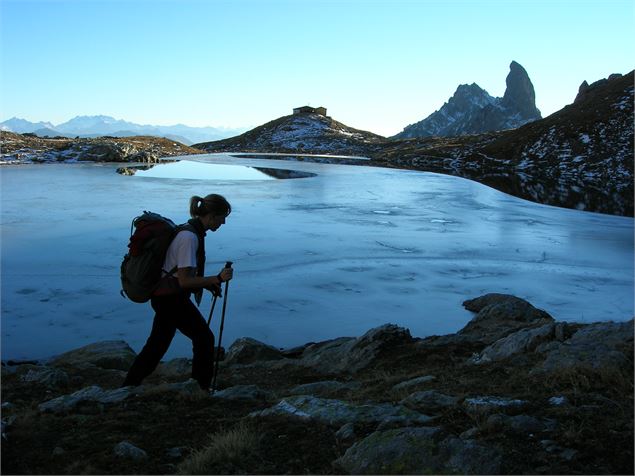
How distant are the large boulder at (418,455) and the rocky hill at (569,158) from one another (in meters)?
27.9

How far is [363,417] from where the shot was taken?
5.13 meters

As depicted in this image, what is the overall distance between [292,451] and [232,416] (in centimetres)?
115

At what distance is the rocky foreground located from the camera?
4277mm

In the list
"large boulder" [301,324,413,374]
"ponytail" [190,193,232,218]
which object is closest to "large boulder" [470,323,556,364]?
"large boulder" [301,324,413,374]

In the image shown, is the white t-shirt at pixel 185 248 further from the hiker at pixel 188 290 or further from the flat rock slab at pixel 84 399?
the flat rock slab at pixel 84 399

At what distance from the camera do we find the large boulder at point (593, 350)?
239 inches

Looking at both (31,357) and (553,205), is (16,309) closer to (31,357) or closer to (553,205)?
(31,357)

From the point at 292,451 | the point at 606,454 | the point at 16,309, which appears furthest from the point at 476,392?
the point at 16,309

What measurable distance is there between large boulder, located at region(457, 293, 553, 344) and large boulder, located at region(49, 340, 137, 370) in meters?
5.41

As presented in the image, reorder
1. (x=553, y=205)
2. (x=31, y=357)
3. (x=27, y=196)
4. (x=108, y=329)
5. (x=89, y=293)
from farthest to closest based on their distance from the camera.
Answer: (x=553, y=205) → (x=27, y=196) → (x=89, y=293) → (x=108, y=329) → (x=31, y=357)

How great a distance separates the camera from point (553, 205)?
Result: 102 feet

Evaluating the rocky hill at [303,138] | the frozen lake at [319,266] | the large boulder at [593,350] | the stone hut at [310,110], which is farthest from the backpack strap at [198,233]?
the stone hut at [310,110]

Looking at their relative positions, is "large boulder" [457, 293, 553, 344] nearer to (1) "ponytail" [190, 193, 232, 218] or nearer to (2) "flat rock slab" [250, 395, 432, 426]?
(2) "flat rock slab" [250, 395, 432, 426]

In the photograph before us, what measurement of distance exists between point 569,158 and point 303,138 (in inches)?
4051
